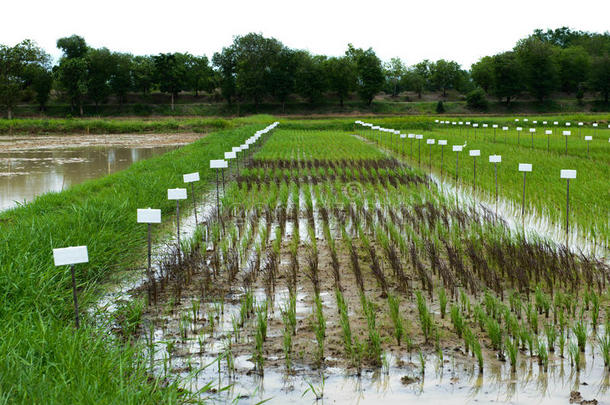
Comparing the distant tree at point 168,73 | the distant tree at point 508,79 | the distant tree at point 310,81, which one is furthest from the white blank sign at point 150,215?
the distant tree at point 508,79

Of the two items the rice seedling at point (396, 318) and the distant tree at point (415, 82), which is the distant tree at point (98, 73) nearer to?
the distant tree at point (415, 82)

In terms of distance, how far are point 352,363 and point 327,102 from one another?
182ft

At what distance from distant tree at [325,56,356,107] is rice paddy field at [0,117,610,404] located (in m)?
49.6

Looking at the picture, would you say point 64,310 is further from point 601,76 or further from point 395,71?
point 395,71

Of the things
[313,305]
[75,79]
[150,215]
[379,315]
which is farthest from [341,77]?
[379,315]

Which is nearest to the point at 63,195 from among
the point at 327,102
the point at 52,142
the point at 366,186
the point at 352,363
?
the point at 366,186

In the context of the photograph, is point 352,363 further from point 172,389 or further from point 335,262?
point 335,262

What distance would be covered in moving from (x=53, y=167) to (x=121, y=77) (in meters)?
42.7

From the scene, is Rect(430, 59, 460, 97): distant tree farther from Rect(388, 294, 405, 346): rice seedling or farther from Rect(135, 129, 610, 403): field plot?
Rect(388, 294, 405, 346): rice seedling

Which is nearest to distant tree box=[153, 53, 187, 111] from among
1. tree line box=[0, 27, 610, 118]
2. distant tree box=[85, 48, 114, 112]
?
tree line box=[0, 27, 610, 118]

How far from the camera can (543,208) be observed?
8023 millimetres

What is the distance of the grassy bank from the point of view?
255 centimetres

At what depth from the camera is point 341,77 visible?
56906mm

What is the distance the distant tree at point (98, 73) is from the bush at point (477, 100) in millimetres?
32596
